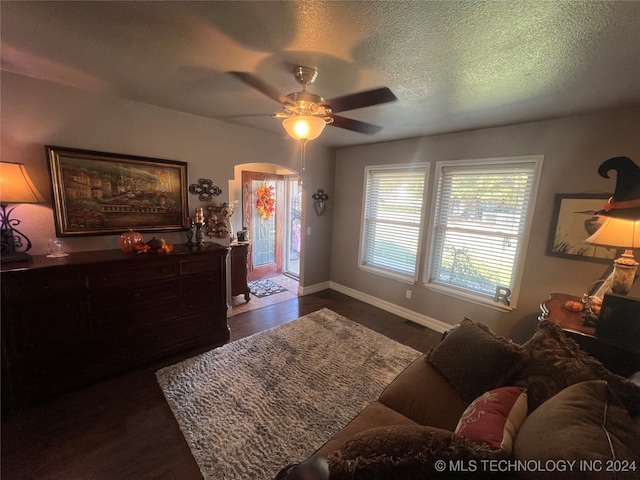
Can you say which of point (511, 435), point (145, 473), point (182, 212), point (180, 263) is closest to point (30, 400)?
point (145, 473)

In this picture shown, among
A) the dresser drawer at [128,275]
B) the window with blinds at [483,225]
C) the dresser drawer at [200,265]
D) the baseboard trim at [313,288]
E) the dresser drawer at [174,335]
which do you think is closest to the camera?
the dresser drawer at [128,275]

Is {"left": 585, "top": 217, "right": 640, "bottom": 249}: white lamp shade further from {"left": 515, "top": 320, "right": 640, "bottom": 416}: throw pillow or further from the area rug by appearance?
the area rug

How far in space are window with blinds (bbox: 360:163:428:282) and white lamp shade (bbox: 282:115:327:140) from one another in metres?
2.15

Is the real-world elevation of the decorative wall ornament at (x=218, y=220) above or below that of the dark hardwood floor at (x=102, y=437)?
above

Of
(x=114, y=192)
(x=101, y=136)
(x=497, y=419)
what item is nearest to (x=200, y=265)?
(x=114, y=192)

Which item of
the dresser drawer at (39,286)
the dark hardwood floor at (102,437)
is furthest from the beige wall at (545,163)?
the dresser drawer at (39,286)

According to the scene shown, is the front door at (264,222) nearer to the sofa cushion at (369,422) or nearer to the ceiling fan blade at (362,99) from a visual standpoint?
the ceiling fan blade at (362,99)

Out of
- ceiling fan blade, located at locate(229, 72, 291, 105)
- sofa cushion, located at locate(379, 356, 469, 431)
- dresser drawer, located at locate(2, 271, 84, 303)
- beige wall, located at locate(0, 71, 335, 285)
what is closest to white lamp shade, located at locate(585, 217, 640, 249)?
sofa cushion, located at locate(379, 356, 469, 431)

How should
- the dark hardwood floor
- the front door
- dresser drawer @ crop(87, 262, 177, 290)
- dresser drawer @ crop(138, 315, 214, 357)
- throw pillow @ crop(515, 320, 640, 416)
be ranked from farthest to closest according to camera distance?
the front door < dresser drawer @ crop(138, 315, 214, 357) < dresser drawer @ crop(87, 262, 177, 290) < the dark hardwood floor < throw pillow @ crop(515, 320, 640, 416)

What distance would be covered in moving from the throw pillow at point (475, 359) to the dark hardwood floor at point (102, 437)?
1.68 meters

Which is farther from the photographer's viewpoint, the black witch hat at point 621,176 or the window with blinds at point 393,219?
the window with blinds at point 393,219

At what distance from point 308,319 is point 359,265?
4.31 ft

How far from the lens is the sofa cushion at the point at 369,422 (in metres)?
1.19

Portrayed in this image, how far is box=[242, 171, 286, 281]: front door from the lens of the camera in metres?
4.81
